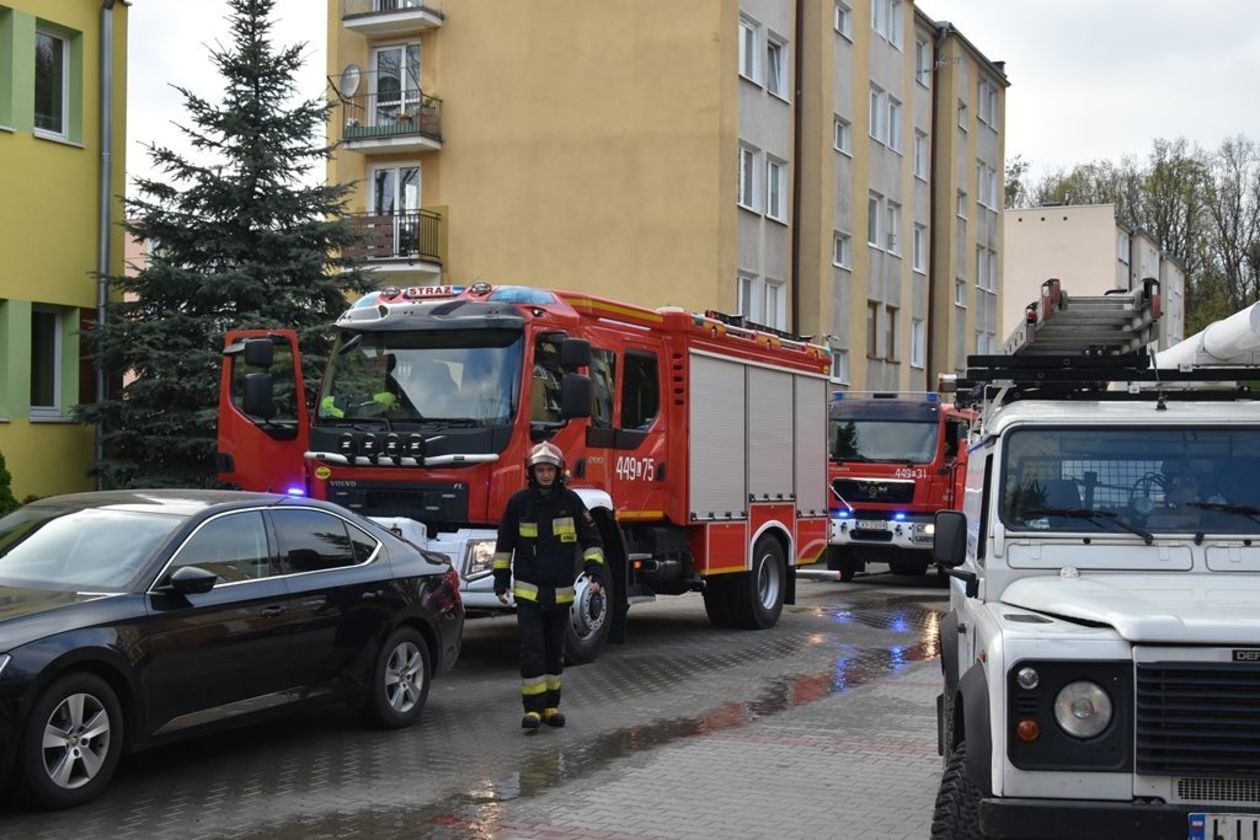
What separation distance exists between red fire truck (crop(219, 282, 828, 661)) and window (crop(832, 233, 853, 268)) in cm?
2202

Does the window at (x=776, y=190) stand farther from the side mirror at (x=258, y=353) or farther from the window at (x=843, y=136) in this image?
the side mirror at (x=258, y=353)

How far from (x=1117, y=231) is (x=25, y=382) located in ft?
188

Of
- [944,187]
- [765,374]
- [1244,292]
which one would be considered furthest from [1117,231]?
[765,374]

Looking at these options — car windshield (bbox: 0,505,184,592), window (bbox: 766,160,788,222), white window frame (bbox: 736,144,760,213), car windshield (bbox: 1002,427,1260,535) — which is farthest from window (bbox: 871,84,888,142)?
car windshield (bbox: 1002,427,1260,535)

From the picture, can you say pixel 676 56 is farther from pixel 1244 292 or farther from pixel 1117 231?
pixel 1244 292

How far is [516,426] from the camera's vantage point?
11914mm

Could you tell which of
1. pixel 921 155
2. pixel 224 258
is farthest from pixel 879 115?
pixel 224 258

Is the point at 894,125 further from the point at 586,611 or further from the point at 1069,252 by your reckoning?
the point at 586,611

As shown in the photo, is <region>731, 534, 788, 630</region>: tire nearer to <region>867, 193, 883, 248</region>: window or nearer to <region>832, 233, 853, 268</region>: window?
<region>832, 233, 853, 268</region>: window

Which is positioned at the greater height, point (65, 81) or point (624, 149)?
point (624, 149)

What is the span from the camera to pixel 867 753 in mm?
9031

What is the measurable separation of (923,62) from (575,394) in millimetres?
35777

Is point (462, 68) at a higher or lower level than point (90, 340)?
higher

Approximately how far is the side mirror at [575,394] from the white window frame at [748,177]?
2025cm
